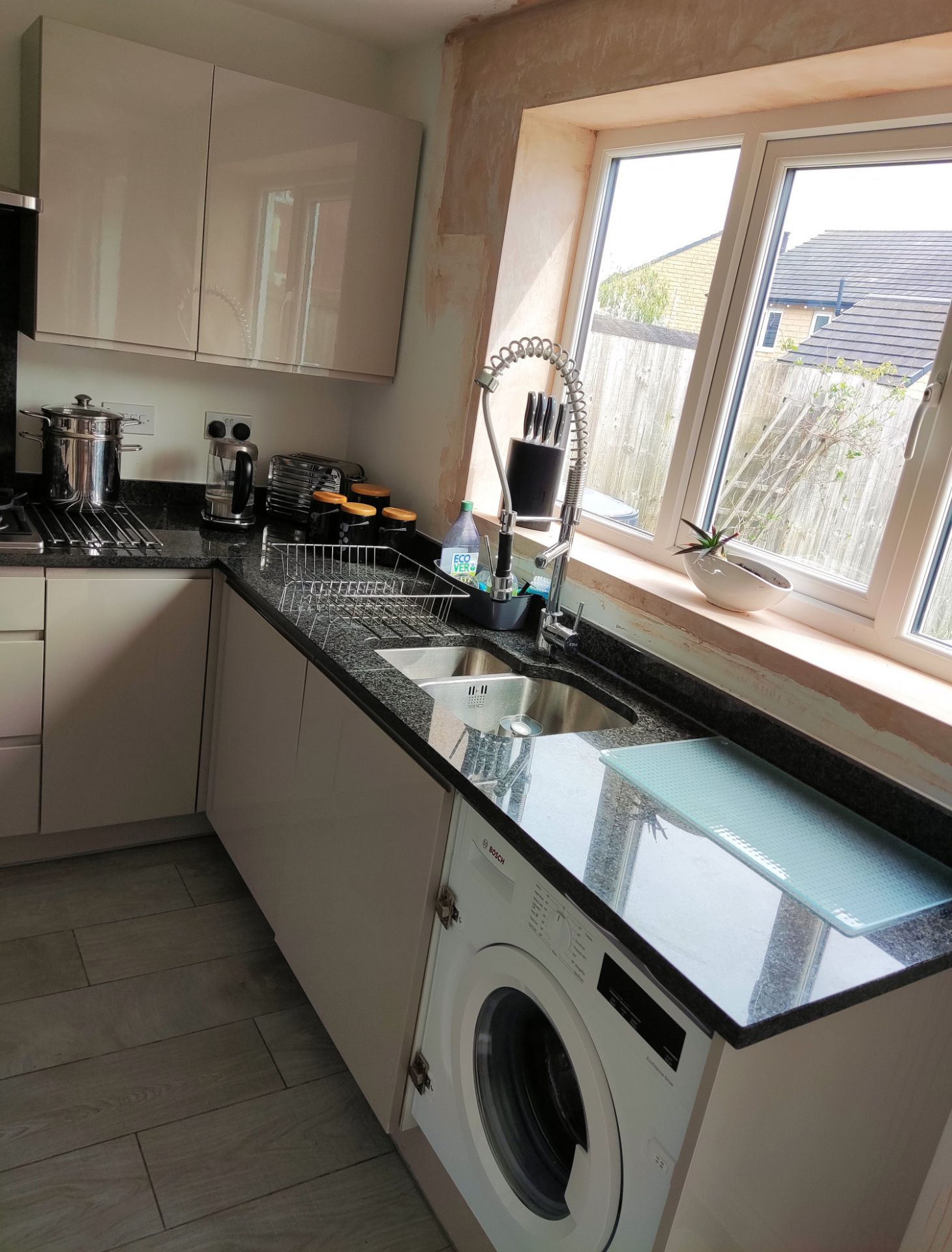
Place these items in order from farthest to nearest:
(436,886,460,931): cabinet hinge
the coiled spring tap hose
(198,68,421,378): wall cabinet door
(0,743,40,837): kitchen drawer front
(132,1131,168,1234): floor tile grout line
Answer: (198,68,421,378): wall cabinet door, (0,743,40,837): kitchen drawer front, the coiled spring tap hose, (132,1131,168,1234): floor tile grout line, (436,886,460,931): cabinet hinge

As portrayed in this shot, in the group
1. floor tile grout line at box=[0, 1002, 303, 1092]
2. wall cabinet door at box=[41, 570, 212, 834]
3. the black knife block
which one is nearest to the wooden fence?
the black knife block

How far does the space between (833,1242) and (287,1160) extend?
94 cm

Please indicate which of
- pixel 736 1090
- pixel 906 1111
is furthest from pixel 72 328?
pixel 906 1111

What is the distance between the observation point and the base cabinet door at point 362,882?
61.5 inches

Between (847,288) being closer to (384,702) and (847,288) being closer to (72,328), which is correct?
(384,702)

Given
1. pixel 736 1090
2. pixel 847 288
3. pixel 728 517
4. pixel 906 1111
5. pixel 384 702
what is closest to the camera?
pixel 736 1090

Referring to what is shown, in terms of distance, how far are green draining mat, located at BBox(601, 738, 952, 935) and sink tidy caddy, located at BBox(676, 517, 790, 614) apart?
12.1 inches

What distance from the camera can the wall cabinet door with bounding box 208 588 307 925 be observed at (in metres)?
2.07

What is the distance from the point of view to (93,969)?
212 cm

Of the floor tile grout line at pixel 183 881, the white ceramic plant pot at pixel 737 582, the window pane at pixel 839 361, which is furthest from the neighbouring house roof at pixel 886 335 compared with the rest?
the floor tile grout line at pixel 183 881

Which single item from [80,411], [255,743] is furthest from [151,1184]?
[80,411]

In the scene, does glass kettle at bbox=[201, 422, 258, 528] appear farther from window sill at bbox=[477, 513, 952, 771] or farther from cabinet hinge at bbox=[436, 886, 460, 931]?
cabinet hinge at bbox=[436, 886, 460, 931]

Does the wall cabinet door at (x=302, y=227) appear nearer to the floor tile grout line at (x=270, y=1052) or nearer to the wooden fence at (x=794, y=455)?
the wooden fence at (x=794, y=455)

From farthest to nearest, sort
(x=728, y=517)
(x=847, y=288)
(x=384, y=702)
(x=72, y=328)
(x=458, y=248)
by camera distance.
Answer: (x=458, y=248), (x=72, y=328), (x=728, y=517), (x=847, y=288), (x=384, y=702)
